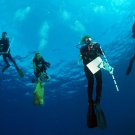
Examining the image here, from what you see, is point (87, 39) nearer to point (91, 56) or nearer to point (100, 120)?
point (91, 56)

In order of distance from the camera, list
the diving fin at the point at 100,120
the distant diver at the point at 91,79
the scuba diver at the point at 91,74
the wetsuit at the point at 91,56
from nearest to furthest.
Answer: the diving fin at the point at 100,120 < the distant diver at the point at 91,79 < the scuba diver at the point at 91,74 < the wetsuit at the point at 91,56

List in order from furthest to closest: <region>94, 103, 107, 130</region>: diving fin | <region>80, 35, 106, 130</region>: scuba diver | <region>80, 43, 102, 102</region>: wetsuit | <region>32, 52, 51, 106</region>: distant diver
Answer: <region>32, 52, 51, 106</region>: distant diver → <region>80, 43, 102, 102</region>: wetsuit → <region>80, 35, 106, 130</region>: scuba diver → <region>94, 103, 107, 130</region>: diving fin

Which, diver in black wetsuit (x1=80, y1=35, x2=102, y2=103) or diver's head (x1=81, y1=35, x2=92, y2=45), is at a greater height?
diver's head (x1=81, y1=35, x2=92, y2=45)

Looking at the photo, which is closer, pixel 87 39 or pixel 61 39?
pixel 87 39

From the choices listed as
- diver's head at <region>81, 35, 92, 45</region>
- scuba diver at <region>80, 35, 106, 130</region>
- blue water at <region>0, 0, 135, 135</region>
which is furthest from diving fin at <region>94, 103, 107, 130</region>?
blue water at <region>0, 0, 135, 135</region>

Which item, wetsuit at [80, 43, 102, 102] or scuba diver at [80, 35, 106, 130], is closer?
scuba diver at [80, 35, 106, 130]

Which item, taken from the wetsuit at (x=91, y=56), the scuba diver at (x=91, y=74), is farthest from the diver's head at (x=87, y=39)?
the wetsuit at (x=91, y=56)

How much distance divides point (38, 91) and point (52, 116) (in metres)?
36.9

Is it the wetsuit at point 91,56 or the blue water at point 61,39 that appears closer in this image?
the wetsuit at point 91,56

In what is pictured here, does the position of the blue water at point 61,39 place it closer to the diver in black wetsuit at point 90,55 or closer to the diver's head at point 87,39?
the diver's head at point 87,39

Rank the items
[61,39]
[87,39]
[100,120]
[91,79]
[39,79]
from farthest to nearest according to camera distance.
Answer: [61,39], [39,79], [87,39], [91,79], [100,120]

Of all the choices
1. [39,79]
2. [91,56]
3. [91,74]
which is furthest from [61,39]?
[91,74]

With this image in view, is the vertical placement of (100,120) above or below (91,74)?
below

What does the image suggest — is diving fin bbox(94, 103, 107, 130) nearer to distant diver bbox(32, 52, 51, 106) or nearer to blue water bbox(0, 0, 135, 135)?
distant diver bbox(32, 52, 51, 106)
